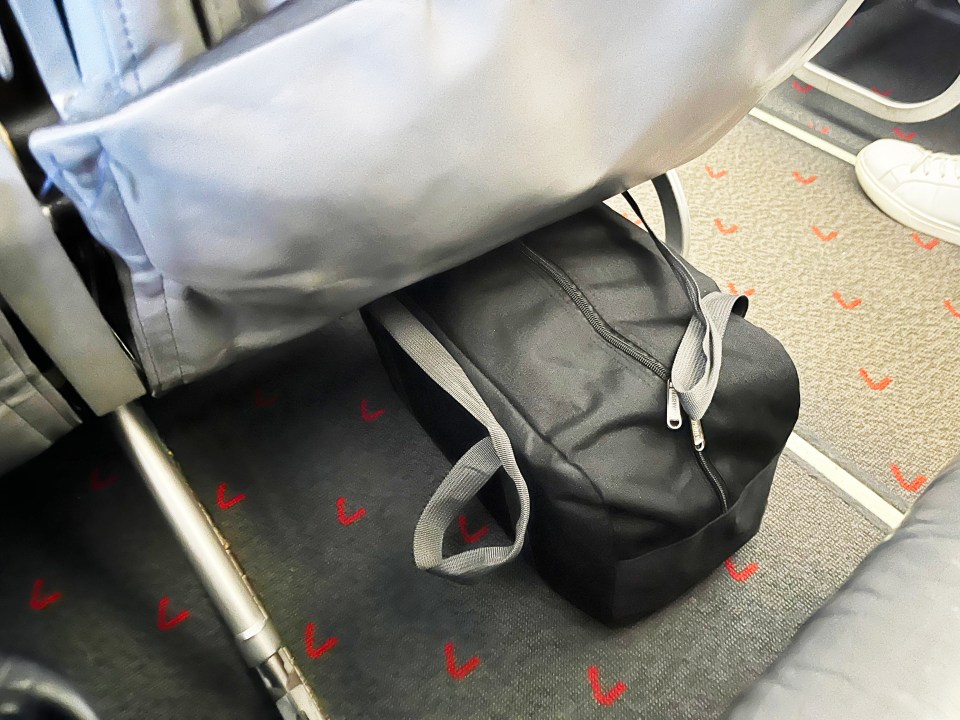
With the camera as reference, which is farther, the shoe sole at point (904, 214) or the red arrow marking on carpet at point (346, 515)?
the shoe sole at point (904, 214)

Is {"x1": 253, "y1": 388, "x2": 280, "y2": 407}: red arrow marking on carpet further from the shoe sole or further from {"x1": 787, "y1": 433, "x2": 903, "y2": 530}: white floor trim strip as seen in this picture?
the shoe sole

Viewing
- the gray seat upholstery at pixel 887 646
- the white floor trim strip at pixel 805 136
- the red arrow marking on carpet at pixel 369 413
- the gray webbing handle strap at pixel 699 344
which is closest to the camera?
the gray seat upholstery at pixel 887 646

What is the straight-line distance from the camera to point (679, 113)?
53cm

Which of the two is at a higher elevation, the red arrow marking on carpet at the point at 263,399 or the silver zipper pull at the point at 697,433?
the silver zipper pull at the point at 697,433

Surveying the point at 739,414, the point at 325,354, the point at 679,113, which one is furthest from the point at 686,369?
the point at 325,354

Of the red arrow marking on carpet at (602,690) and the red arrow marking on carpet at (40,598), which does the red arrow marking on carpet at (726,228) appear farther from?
the red arrow marking on carpet at (40,598)

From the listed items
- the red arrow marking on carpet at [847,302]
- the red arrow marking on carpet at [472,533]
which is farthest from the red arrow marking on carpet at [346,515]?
the red arrow marking on carpet at [847,302]

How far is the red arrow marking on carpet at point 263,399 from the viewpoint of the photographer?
0.97 metres

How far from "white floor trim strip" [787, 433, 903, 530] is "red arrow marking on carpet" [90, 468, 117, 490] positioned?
0.85 meters

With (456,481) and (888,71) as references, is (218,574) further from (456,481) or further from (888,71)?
(888,71)

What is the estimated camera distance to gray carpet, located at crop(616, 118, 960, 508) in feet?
3.04

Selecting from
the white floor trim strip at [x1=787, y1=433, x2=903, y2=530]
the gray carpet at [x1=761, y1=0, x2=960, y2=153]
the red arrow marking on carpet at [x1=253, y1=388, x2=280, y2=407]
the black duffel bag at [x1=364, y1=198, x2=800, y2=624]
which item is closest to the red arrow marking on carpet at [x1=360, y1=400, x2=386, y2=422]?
the red arrow marking on carpet at [x1=253, y1=388, x2=280, y2=407]

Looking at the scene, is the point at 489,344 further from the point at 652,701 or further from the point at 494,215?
the point at 652,701

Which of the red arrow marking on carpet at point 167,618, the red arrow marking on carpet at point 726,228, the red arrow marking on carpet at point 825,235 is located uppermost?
the red arrow marking on carpet at point 726,228
